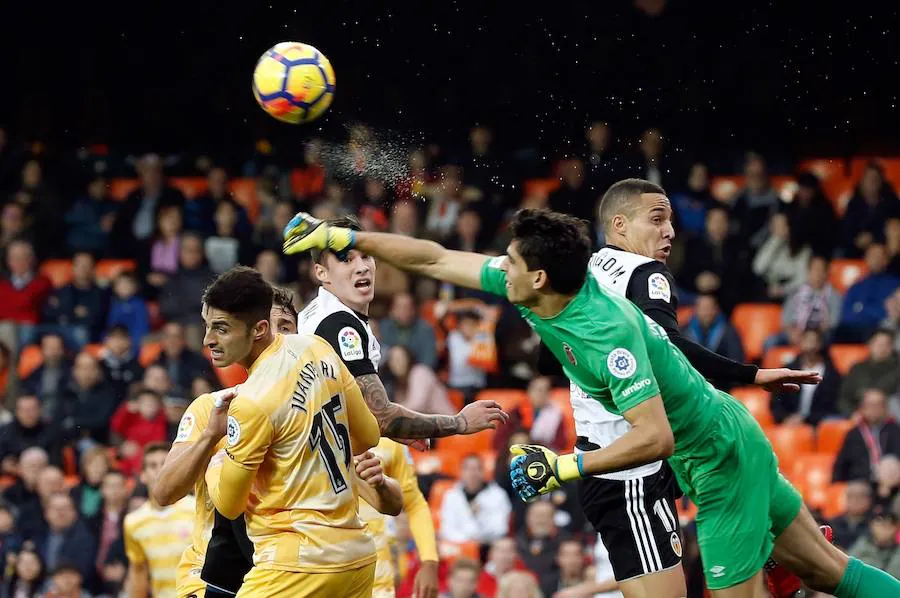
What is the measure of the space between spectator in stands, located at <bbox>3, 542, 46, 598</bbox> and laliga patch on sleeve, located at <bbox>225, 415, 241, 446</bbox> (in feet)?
24.9

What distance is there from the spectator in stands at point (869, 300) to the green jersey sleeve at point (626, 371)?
8.63 metres

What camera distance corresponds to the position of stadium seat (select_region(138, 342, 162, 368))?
49.3ft

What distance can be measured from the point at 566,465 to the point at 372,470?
104 cm

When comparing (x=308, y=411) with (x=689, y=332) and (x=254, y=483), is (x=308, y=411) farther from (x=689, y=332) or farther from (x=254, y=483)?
(x=689, y=332)

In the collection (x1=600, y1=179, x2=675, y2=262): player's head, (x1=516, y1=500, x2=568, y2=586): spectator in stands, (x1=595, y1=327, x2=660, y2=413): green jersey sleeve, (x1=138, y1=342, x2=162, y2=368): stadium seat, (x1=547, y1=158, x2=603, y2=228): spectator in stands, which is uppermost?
(x1=547, y1=158, x2=603, y2=228): spectator in stands

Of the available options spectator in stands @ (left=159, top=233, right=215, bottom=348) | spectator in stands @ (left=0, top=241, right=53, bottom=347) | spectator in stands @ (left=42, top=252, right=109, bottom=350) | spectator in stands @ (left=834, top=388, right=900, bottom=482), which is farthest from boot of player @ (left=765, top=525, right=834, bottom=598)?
spectator in stands @ (left=0, top=241, right=53, bottom=347)

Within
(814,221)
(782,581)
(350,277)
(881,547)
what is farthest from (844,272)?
(350,277)

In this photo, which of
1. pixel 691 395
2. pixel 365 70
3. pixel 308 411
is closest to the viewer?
pixel 308 411

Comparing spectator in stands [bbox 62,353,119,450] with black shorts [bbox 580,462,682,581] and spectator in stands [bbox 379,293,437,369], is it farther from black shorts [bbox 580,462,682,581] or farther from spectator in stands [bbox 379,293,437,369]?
black shorts [bbox 580,462,682,581]

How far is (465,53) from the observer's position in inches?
626

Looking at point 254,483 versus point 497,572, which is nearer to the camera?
point 254,483

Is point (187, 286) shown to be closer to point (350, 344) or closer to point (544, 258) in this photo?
point (350, 344)

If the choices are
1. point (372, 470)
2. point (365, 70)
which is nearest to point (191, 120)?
point (365, 70)

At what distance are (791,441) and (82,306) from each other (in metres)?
7.99
